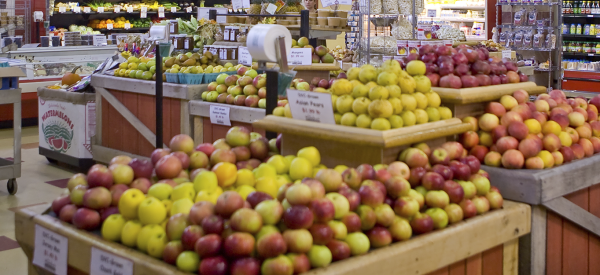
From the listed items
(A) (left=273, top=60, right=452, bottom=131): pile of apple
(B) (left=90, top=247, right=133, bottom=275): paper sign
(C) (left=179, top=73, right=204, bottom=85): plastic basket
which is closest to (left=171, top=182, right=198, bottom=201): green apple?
(B) (left=90, top=247, right=133, bottom=275): paper sign

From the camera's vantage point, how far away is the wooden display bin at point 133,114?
4.68 meters

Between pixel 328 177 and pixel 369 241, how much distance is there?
223mm

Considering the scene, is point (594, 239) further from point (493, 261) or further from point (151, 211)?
point (151, 211)

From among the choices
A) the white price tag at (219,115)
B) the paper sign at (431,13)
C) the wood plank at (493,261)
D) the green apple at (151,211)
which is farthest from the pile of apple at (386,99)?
the paper sign at (431,13)

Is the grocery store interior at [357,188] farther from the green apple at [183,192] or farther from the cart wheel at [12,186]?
the cart wheel at [12,186]

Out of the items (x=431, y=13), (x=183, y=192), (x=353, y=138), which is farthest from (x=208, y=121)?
(x=431, y=13)

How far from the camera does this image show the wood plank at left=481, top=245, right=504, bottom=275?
2143mm

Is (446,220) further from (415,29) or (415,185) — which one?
(415,29)

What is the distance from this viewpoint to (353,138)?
81.3 inches

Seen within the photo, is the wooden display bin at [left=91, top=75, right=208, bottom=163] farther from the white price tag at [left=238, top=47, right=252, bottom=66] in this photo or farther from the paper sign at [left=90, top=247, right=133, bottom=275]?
the paper sign at [left=90, top=247, right=133, bottom=275]

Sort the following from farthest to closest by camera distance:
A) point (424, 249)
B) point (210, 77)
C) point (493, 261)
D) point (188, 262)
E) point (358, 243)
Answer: point (210, 77) → point (493, 261) → point (424, 249) → point (358, 243) → point (188, 262)

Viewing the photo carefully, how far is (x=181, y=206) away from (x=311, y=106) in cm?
69

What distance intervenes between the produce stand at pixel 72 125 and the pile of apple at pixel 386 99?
3.48 metres

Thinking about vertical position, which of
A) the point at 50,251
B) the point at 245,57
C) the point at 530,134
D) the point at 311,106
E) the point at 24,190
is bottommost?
the point at 24,190
